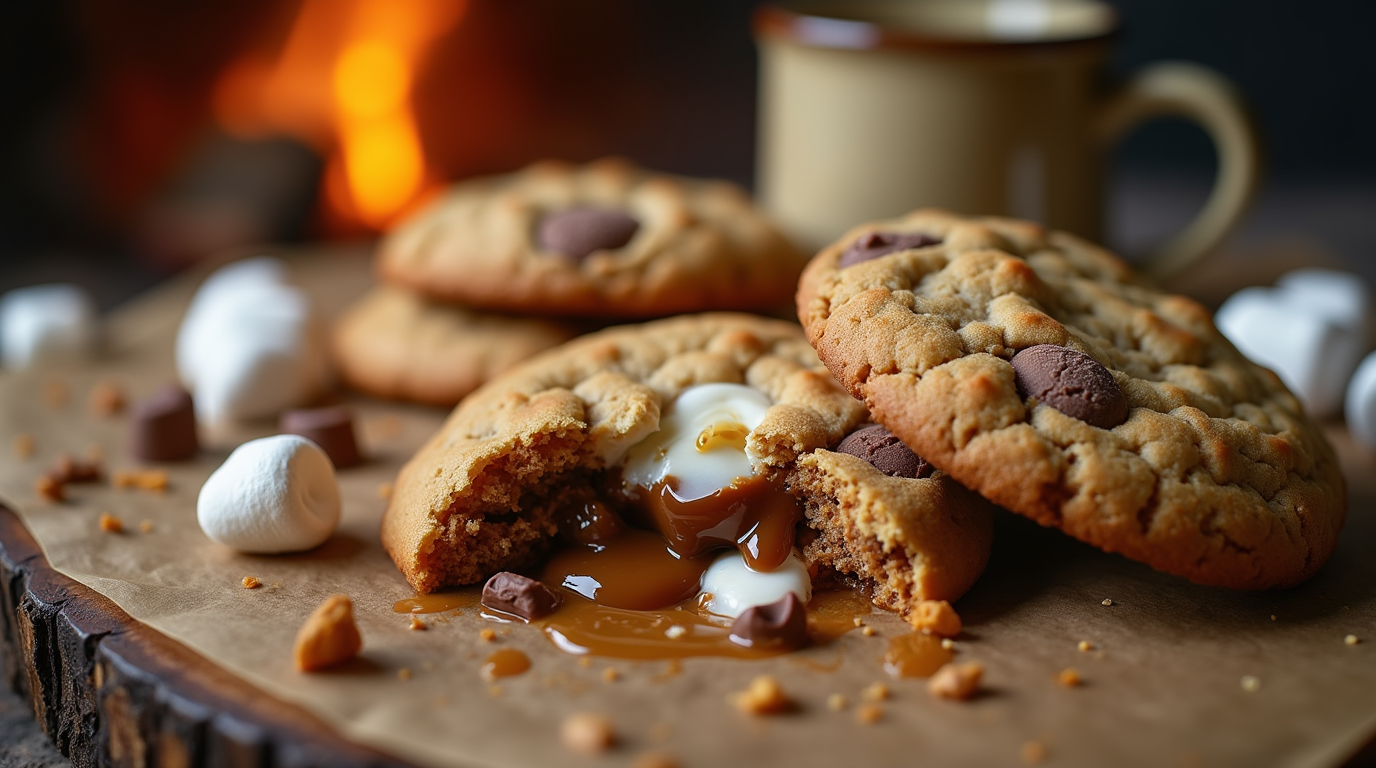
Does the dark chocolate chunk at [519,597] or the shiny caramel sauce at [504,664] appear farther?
the dark chocolate chunk at [519,597]

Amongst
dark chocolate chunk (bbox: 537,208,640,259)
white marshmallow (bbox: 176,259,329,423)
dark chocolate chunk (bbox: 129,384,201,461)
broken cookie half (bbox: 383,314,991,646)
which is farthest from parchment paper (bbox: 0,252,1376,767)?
dark chocolate chunk (bbox: 537,208,640,259)

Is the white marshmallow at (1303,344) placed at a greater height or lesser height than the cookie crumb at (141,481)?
greater

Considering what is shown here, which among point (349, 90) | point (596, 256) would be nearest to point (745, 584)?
point (596, 256)

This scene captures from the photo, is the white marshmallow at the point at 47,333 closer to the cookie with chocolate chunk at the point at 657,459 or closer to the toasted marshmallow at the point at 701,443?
the cookie with chocolate chunk at the point at 657,459

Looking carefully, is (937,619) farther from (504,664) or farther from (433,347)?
(433,347)

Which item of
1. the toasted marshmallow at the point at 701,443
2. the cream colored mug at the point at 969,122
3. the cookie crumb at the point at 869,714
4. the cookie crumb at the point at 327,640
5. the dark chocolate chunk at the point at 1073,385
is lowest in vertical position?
the cookie crumb at the point at 869,714

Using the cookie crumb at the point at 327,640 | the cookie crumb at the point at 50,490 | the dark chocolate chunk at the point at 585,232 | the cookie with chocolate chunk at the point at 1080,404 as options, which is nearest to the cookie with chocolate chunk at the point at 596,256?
the dark chocolate chunk at the point at 585,232
